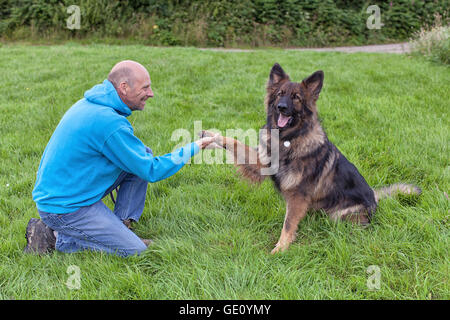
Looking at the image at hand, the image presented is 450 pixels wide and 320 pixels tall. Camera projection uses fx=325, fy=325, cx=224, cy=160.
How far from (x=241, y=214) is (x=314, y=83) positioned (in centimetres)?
136

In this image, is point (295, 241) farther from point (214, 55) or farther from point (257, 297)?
point (214, 55)

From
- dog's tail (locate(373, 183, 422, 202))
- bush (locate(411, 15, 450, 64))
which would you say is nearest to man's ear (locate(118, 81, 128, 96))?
dog's tail (locate(373, 183, 422, 202))

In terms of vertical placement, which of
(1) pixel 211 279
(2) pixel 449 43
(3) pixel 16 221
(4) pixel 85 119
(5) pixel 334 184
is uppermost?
(2) pixel 449 43

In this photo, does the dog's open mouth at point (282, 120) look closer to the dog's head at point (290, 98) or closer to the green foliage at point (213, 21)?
the dog's head at point (290, 98)

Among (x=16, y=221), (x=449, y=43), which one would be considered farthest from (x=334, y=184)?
(x=449, y=43)

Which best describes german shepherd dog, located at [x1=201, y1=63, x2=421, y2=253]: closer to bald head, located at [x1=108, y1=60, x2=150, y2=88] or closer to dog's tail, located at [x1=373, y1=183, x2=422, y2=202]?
dog's tail, located at [x1=373, y1=183, x2=422, y2=202]

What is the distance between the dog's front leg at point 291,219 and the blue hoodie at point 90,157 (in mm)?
1024

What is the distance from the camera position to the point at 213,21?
12961mm

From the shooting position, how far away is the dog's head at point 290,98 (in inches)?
109

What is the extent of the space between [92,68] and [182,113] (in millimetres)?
3408

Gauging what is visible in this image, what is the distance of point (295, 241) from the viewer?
9.32ft
